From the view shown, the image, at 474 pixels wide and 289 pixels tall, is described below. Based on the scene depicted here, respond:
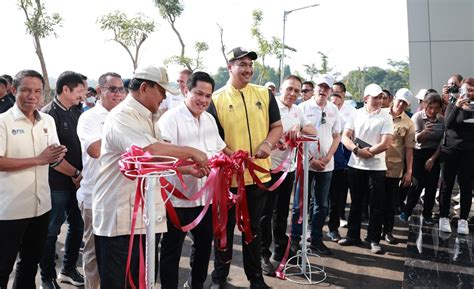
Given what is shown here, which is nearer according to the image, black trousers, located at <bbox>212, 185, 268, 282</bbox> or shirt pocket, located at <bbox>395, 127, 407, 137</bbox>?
black trousers, located at <bbox>212, 185, 268, 282</bbox>

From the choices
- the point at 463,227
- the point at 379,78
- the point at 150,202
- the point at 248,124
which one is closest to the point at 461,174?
the point at 463,227

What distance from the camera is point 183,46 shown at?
123ft

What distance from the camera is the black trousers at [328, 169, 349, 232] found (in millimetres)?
5543

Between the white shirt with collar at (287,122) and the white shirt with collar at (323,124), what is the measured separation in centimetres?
40

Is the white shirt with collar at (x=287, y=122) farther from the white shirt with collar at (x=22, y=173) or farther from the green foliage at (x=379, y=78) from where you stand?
the green foliage at (x=379, y=78)

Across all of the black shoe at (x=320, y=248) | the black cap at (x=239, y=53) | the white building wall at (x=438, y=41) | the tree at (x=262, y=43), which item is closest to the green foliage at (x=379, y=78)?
the tree at (x=262, y=43)

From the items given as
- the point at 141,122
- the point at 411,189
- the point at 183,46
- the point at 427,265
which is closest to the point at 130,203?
the point at 141,122

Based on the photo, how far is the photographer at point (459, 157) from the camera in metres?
5.49

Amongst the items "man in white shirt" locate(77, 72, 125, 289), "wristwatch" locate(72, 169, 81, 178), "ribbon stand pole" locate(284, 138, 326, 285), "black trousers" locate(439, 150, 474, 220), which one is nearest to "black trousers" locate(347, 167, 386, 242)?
"ribbon stand pole" locate(284, 138, 326, 285)

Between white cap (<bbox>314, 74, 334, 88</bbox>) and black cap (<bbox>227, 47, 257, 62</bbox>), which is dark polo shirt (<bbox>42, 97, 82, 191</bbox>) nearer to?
black cap (<bbox>227, 47, 257, 62</bbox>)

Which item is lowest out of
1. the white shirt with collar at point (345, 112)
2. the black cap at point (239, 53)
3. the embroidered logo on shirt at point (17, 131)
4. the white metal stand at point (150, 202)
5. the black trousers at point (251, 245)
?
the black trousers at point (251, 245)

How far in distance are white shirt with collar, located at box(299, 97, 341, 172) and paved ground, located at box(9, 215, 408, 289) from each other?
3.48ft

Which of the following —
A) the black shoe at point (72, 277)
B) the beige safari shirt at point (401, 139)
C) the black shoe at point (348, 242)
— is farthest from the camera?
the beige safari shirt at point (401, 139)

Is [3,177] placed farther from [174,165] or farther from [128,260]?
[174,165]
